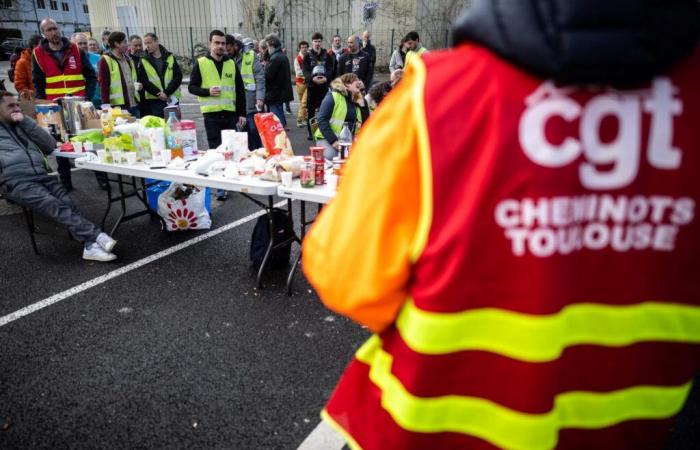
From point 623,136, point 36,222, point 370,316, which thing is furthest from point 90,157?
point 623,136

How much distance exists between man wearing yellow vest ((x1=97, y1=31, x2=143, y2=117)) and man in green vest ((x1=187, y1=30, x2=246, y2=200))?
1556mm

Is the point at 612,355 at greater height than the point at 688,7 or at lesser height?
lesser

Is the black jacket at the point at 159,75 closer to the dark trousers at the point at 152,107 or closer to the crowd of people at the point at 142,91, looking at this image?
the crowd of people at the point at 142,91

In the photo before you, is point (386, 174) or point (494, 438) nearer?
point (386, 174)

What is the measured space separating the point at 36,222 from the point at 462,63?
5.94 metres

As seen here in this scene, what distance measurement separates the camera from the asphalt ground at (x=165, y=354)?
2.40 m

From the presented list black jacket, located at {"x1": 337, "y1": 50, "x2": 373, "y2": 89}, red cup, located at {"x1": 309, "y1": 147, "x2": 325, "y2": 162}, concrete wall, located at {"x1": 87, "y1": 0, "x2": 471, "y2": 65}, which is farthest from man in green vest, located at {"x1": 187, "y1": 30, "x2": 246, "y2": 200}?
concrete wall, located at {"x1": 87, "y1": 0, "x2": 471, "y2": 65}

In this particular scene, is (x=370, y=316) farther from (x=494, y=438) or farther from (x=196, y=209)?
(x=196, y=209)

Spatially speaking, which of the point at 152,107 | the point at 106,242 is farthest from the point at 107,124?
the point at 152,107

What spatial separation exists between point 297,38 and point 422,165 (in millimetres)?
23683

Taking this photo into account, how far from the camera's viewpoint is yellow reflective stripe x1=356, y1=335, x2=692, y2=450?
38.8 inches

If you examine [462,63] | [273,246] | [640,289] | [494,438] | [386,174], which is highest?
[462,63]

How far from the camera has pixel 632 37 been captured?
2.48ft

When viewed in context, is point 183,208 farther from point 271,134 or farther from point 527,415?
point 527,415
